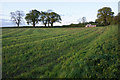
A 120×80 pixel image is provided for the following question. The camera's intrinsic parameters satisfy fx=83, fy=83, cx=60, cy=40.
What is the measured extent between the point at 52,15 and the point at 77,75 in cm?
7336

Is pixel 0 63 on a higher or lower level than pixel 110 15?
lower

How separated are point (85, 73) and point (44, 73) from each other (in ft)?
8.70

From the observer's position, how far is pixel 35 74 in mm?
5531

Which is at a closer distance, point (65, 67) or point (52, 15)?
point (65, 67)

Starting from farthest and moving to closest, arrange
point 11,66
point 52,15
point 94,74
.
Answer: point 52,15, point 11,66, point 94,74

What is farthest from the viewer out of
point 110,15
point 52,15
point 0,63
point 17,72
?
point 52,15

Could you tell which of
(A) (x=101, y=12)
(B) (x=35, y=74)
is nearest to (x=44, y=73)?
(B) (x=35, y=74)

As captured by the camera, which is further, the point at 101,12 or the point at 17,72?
the point at 101,12

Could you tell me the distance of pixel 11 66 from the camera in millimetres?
6578

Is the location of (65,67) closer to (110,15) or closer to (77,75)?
(77,75)

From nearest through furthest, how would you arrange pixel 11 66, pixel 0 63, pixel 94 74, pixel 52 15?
1. pixel 94 74
2. pixel 11 66
3. pixel 0 63
4. pixel 52 15

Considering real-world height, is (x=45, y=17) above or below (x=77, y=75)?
above

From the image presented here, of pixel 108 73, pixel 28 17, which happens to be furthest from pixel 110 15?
pixel 108 73

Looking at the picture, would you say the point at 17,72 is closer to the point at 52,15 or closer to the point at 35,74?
the point at 35,74
